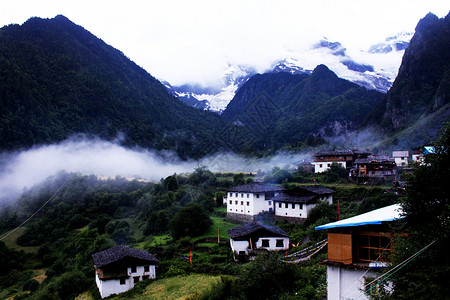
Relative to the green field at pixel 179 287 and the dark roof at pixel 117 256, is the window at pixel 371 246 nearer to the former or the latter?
the green field at pixel 179 287

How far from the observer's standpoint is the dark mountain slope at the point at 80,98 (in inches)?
3506

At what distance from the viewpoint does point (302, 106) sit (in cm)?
15150

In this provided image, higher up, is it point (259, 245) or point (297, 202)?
point (297, 202)

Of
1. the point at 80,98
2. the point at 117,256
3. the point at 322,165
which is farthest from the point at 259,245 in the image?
the point at 80,98

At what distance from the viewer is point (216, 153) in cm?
10625

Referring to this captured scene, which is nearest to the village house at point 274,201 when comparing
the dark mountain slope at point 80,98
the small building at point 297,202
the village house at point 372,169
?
the small building at point 297,202

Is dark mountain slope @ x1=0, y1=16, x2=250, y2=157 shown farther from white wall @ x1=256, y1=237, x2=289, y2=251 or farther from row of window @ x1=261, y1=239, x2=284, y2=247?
row of window @ x1=261, y1=239, x2=284, y2=247

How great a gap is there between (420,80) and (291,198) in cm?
8929

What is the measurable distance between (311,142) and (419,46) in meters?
53.4

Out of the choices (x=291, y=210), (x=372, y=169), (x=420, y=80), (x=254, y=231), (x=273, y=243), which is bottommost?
(x=273, y=243)

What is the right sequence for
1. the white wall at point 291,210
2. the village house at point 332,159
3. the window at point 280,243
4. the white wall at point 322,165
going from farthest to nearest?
the village house at point 332,159, the white wall at point 322,165, the white wall at point 291,210, the window at point 280,243

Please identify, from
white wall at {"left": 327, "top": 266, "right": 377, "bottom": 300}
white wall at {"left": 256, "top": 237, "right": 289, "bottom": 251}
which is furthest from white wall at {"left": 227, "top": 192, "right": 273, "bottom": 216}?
white wall at {"left": 327, "top": 266, "right": 377, "bottom": 300}

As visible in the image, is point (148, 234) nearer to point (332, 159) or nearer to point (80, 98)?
point (332, 159)

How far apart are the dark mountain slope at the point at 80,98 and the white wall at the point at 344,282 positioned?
8275 cm
